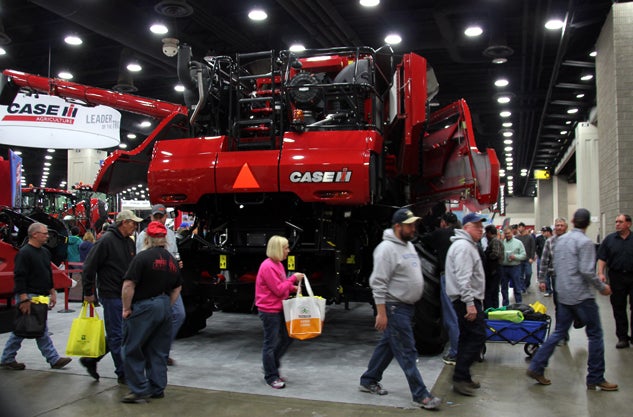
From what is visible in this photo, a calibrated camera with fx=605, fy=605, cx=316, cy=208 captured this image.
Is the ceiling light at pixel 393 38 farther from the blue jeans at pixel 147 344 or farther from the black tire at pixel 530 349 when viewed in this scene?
the blue jeans at pixel 147 344

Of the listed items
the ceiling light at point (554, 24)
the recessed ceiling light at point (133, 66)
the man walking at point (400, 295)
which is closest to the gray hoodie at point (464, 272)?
the man walking at point (400, 295)

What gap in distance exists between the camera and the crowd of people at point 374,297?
4988mm

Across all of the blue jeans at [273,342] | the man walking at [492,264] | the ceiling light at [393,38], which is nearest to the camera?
the blue jeans at [273,342]

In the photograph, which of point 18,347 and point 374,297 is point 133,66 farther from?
point 374,297

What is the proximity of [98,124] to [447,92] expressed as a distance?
10.3 metres

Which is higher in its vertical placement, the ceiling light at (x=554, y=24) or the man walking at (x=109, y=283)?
the ceiling light at (x=554, y=24)

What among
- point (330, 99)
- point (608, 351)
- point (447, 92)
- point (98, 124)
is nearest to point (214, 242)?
point (330, 99)

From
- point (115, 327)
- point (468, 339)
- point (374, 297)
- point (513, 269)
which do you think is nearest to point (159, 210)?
point (115, 327)

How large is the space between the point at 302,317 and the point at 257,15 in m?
8.10

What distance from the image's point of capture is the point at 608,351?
23.7ft

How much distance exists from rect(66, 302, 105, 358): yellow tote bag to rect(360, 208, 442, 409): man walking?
2599 millimetres

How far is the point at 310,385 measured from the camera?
5.64 metres

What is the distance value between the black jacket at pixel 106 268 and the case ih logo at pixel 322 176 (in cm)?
190

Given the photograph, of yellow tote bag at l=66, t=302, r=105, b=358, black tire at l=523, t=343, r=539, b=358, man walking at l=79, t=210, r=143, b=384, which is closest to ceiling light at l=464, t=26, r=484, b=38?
black tire at l=523, t=343, r=539, b=358
